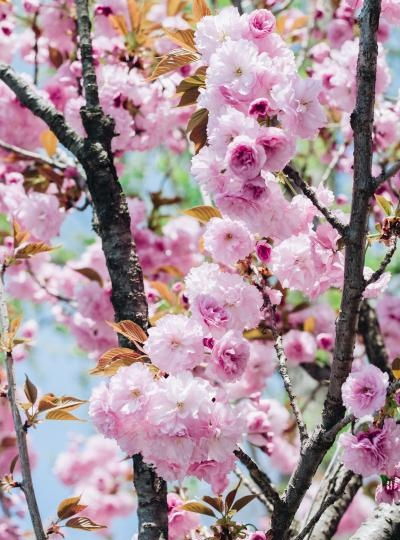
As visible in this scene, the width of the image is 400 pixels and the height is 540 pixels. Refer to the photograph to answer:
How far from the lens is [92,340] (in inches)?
120

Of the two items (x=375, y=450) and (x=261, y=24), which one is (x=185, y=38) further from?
(x=375, y=450)

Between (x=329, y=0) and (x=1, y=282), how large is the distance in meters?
2.44

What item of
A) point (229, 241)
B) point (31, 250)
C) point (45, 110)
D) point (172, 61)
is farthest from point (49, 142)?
point (229, 241)

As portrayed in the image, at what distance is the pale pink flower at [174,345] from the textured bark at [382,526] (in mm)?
694

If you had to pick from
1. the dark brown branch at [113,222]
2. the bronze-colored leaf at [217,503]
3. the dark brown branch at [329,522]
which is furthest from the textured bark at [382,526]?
the dark brown branch at [113,222]

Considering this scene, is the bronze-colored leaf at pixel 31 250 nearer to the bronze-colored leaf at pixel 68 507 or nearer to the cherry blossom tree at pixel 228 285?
the cherry blossom tree at pixel 228 285

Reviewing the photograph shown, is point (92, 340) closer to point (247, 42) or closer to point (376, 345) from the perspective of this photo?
point (376, 345)

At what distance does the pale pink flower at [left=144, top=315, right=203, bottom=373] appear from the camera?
1459mm

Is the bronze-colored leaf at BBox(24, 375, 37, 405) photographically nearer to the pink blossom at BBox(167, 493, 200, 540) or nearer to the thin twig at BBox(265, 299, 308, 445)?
the pink blossom at BBox(167, 493, 200, 540)

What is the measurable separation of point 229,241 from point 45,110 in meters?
0.79

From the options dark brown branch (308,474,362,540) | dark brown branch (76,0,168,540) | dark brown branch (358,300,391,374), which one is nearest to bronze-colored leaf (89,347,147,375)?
dark brown branch (76,0,168,540)

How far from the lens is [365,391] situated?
1314 millimetres

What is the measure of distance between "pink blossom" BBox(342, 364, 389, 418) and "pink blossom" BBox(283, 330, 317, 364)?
5.40ft

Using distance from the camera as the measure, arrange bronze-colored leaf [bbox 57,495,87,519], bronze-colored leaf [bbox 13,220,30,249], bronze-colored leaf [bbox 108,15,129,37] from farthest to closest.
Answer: bronze-colored leaf [bbox 108,15,129,37], bronze-colored leaf [bbox 13,220,30,249], bronze-colored leaf [bbox 57,495,87,519]
